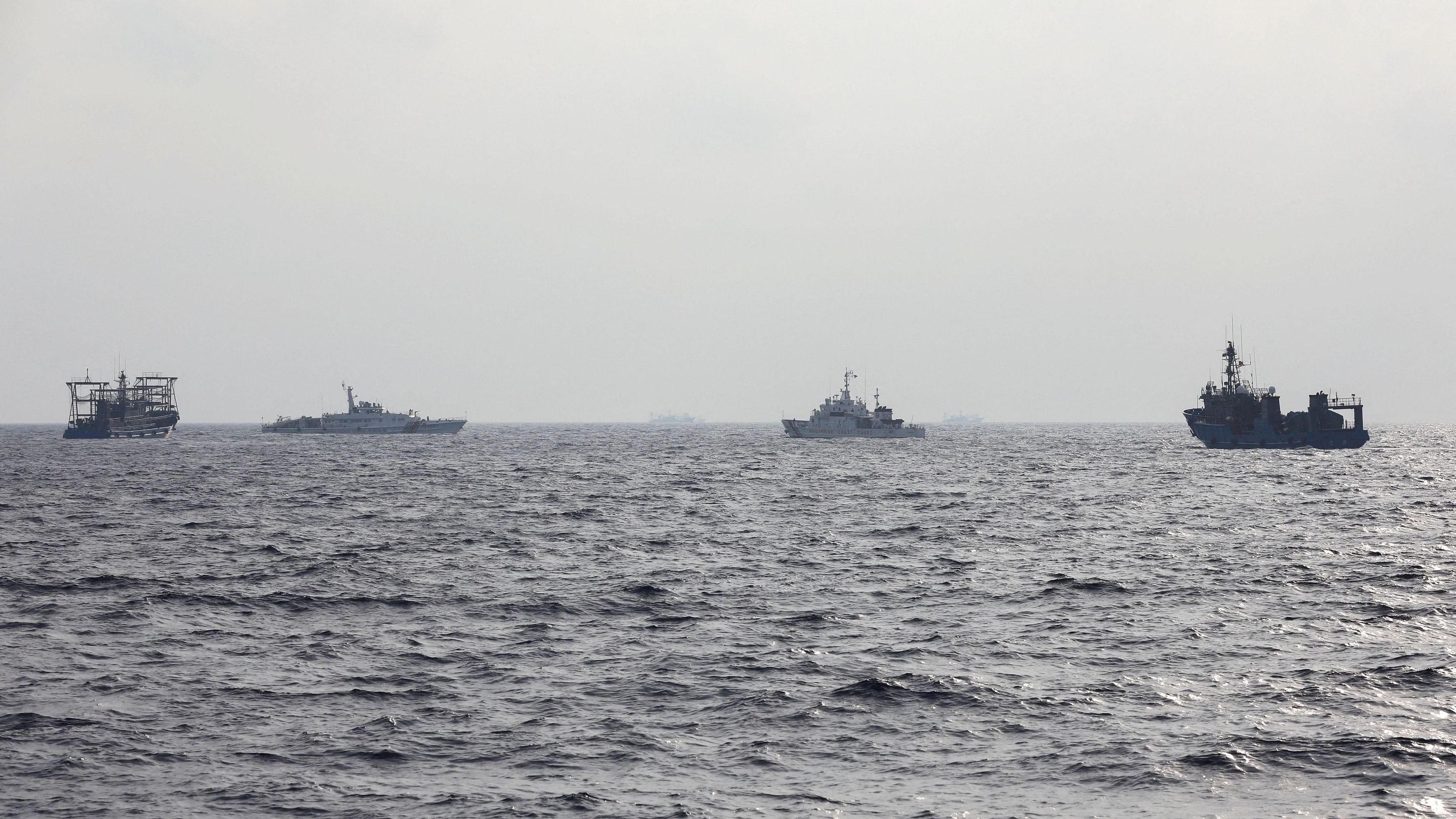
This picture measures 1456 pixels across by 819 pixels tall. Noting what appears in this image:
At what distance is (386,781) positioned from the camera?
16219mm

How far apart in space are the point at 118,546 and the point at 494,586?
20.0 meters

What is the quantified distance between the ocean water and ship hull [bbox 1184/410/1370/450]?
9157 cm

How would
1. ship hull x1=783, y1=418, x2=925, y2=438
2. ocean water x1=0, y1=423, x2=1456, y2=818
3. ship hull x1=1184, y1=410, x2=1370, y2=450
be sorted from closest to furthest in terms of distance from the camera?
ocean water x1=0, y1=423, x2=1456, y2=818
ship hull x1=1184, y1=410, x2=1370, y2=450
ship hull x1=783, y1=418, x2=925, y2=438

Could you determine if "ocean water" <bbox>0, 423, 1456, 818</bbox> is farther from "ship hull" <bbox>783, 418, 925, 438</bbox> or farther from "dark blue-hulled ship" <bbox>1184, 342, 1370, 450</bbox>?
"ship hull" <bbox>783, 418, 925, 438</bbox>

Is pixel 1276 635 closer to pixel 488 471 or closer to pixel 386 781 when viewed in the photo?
pixel 386 781

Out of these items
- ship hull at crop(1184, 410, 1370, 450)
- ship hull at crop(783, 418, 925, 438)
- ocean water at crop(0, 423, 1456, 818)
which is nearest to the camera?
ocean water at crop(0, 423, 1456, 818)

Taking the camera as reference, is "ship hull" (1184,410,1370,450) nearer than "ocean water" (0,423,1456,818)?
No

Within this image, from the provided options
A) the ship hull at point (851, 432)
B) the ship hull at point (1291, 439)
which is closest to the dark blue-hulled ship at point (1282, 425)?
the ship hull at point (1291, 439)

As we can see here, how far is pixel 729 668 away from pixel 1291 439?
5382 inches

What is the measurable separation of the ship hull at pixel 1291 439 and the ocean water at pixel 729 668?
300 ft

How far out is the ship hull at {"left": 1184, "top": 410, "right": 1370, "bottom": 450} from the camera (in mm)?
142250

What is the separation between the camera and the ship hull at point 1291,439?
467ft

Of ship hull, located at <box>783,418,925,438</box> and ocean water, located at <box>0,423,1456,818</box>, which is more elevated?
ship hull, located at <box>783,418,925,438</box>

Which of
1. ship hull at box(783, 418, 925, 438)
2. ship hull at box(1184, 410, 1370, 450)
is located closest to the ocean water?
ship hull at box(1184, 410, 1370, 450)
